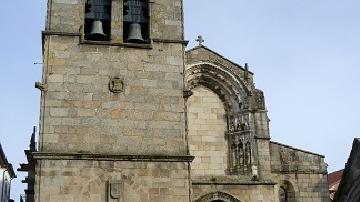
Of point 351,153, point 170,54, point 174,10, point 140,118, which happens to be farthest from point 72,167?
point 351,153

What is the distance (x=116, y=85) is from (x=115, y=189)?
2.14 meters

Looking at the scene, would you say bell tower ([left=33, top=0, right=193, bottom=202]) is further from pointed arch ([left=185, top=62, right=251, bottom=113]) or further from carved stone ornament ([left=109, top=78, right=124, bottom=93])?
pointed arch ([left=185, top=62, right=251, bottom=113])

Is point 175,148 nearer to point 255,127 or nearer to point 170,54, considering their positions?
point 170,54

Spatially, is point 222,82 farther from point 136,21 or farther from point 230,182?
point 136,21

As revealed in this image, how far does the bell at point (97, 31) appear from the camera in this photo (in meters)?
11.4

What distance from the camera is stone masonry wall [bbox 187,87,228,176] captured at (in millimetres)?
16500

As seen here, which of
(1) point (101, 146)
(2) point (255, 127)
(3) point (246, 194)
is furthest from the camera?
(2) point (255, 127)

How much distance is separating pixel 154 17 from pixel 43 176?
13.7 feet

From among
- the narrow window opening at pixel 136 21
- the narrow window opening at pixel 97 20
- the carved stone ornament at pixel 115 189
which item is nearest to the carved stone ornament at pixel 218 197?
the carved stone ornament at pixel 115 189

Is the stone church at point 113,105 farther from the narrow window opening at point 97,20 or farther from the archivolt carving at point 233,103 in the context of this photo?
the archivolt carving at point 233,103

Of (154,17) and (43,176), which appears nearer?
(43,176)

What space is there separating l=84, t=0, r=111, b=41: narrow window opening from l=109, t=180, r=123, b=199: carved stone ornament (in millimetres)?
3191

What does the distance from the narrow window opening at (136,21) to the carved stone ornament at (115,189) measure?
3.12m

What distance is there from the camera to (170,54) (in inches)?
455
